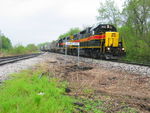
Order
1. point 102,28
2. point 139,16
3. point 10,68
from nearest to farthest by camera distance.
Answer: point 10,68 < point 102,28 < point 139,16

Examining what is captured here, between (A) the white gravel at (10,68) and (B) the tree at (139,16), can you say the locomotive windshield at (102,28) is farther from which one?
(A) the white gravel at (10,68)

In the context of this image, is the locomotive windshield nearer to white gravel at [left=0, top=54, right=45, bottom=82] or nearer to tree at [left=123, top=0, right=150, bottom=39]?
tree at [left=123, top=0, right=150, bottom=39]

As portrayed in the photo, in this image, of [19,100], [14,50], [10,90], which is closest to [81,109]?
[19,100]

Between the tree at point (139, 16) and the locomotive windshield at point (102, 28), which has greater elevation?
the tree at point (139, 16)

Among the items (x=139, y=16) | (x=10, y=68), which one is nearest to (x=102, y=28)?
A: (x=139, y=16)

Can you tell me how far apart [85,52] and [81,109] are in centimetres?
1693

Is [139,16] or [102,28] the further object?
[139,16]

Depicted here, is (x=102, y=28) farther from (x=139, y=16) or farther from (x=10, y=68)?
(x=10, y=68)

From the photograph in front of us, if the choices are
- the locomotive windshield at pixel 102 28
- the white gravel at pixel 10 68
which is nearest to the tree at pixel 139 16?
the locomotive windshield at pixel 102 28

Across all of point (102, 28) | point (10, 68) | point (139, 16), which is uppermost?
point (139, 16)

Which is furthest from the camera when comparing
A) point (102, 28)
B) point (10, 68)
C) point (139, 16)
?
point (139, 16)

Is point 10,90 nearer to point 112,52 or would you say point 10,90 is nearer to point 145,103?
point 145,103

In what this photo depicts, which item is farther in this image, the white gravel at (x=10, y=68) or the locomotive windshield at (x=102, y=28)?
the locomotive windshield at (x=102, y=28)

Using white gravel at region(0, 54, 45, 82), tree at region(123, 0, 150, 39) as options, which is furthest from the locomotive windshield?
white gravel at region(0, 54, 45, 82)
